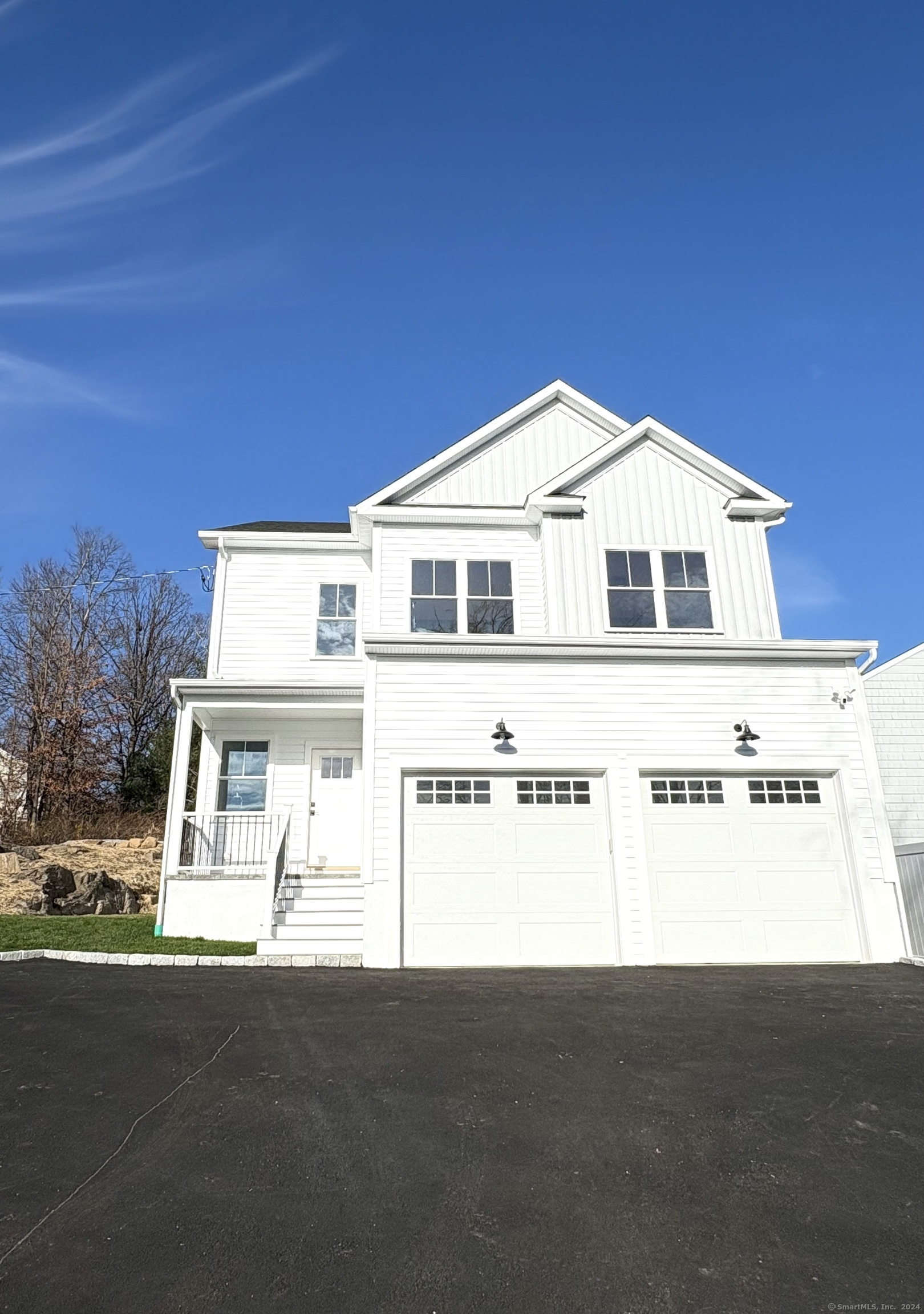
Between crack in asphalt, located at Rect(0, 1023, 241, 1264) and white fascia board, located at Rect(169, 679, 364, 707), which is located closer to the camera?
crack in asphalt, located at Rect(0, 1023, 241, 1264)

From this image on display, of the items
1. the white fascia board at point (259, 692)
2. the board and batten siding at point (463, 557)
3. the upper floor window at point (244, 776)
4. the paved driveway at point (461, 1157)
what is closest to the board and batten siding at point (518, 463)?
the board and batten siding at point (463, 557)

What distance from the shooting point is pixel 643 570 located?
14141mm

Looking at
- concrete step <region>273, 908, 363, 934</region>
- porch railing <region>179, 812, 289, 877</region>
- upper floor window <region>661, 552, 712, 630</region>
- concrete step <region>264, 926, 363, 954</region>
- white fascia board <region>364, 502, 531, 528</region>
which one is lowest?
concrete step <region>264, 926, 363, 954</region>

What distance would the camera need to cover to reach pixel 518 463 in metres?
16.3

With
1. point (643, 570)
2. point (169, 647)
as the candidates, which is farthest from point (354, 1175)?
point (169, 647)

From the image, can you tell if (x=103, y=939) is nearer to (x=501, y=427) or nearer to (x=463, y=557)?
(x=463, y=557)

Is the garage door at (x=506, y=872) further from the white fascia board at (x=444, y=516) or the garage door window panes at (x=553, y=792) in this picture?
the white fascia board at (x=444, y=516)

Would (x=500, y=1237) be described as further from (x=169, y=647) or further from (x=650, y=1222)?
(x=169, y=647)

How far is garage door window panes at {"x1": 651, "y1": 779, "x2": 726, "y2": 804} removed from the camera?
1052 centimetres

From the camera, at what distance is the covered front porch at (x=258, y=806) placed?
1235cm

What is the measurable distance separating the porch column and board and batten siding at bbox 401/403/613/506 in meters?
5.98

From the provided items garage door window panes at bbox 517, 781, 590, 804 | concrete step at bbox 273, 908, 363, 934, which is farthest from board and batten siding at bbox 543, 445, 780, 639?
concrete step at bbox 273, 908, 363, 934

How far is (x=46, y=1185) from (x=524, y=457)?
14.7 m

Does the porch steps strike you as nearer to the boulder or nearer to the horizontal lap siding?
the horizontal lap siding
